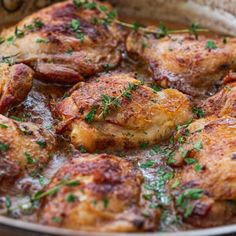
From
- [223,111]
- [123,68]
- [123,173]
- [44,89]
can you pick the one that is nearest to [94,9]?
[123,68]

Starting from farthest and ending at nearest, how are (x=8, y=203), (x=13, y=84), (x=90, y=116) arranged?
1. (x=13, y=84)
2. (x=90, y=116)
3. (x=8, y=203)

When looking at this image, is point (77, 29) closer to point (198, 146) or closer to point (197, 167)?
point (198, 146)

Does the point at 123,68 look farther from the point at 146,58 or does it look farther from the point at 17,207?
the point at 17,207

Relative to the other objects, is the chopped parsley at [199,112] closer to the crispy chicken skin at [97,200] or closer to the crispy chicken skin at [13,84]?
the crispy chicken skin at [97,200]

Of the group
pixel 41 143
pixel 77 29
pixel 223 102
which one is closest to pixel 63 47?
pixel 77 29

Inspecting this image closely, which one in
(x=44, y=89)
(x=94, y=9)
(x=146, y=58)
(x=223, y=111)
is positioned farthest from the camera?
(x=94, y=9)

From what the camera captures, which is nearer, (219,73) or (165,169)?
(165,169)
